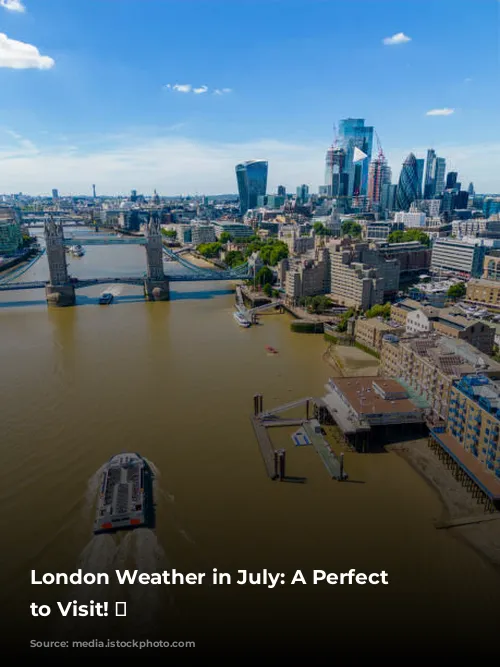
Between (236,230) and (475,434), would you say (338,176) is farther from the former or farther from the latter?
(475,434)

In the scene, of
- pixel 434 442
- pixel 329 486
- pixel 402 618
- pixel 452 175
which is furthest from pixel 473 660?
pixel 452 175

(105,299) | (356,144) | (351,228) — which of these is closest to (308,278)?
(105,299)

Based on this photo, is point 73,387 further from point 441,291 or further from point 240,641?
point 441,291

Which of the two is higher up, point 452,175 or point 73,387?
point 452,175

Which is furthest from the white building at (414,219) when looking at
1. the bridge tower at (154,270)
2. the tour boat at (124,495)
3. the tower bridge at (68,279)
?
the tour boat at (124,495)

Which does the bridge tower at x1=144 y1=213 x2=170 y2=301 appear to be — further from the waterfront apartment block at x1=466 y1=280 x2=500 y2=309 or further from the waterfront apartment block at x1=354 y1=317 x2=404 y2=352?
the waterfront apartment block at x1=466 y1=280 x2=500 y2=309

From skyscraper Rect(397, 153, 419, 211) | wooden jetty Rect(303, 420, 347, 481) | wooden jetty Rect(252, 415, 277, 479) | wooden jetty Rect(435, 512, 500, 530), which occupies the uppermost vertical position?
skyscraper Rect(397, 153, 419, 211)

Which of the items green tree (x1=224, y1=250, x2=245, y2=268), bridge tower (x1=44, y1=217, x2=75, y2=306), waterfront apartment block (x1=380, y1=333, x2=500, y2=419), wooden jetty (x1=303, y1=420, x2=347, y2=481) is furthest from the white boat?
green tree (x1=224, y1=250, x2=245, y2=268)
